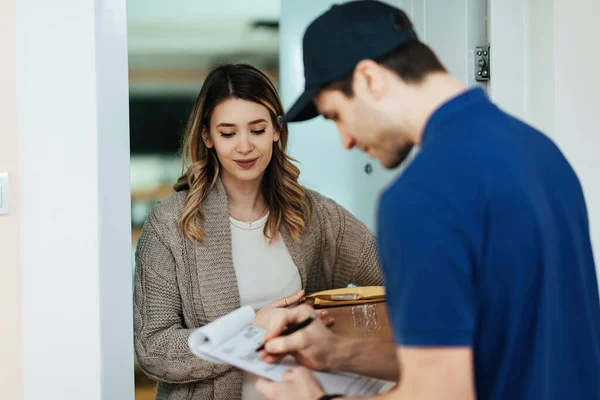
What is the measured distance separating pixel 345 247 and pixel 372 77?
1.15 metres

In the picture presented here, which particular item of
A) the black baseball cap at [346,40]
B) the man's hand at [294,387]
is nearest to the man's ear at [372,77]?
the black baseball cap at [346,40]

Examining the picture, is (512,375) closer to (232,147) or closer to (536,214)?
(536,214)

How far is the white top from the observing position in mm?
1918

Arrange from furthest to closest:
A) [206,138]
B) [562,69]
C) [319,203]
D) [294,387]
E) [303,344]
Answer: [319,203], [206,138], [562,69], [303,344], [294,387]

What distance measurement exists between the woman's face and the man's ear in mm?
951

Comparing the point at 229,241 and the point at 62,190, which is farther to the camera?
the point at 229,241

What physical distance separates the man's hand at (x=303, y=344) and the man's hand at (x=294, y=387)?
3.1 inches

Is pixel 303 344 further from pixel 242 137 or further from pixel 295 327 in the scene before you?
pixel 242 137

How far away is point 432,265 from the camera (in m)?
0.78

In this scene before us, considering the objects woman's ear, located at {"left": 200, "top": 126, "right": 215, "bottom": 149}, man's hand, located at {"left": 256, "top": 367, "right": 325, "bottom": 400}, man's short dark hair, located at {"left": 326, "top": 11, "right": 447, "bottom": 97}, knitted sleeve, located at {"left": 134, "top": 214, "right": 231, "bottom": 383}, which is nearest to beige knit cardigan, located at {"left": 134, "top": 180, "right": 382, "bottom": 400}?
knitted sleeve, located at {"left": 134, "top": 214, "right": 231, "bottom": 383}

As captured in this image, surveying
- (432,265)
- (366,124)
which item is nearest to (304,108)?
(366,124)

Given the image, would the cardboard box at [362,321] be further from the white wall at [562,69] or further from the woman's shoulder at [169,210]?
the white wall at [562,69]

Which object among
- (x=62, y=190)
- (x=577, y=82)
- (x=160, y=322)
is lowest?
(x=160, y=322)

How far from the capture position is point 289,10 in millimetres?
2910
